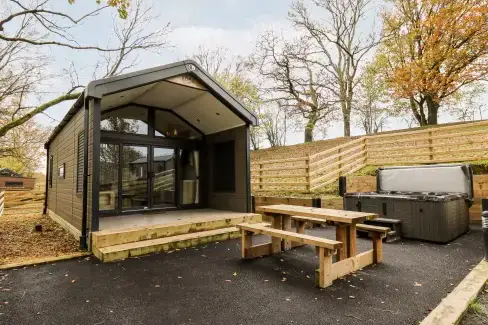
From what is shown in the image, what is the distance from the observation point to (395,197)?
5188mm

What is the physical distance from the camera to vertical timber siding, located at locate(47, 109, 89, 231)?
5.57 metres

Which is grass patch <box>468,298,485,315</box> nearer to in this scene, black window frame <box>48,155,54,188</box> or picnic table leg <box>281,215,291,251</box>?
picnic table leg <box>281,215,291,251</box>

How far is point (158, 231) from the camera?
15.8ft

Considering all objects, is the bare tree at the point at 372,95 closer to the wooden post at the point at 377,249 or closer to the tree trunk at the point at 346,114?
the tree trunk at the point at 346,114

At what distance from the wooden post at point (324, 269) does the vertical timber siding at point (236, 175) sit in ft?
12.8

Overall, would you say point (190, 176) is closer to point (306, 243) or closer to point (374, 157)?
point (306, 243)

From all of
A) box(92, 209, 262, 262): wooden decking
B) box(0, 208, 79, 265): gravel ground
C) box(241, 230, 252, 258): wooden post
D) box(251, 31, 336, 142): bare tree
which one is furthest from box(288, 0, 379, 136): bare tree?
box(0, 208, 79, 265): gravel ground

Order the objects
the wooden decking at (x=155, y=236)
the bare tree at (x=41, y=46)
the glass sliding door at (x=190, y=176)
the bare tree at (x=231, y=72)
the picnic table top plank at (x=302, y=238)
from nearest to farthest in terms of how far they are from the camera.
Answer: the picnic table top plank at (x=302, y=238)
the wooden decking at (x=155, y=236)
the glass sliding door at (x=190, y=176)
the bare tree at (x=41, y=46)
the bare tree at (x=231, y=72)

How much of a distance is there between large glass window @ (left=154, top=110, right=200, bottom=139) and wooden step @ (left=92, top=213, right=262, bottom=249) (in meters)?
2.98

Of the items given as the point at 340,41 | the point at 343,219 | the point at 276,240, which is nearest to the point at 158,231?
the point at 276,240

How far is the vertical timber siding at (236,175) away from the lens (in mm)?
6770

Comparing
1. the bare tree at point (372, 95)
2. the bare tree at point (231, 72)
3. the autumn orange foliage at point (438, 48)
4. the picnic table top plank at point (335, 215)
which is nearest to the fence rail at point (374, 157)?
the picnic table top plank at point (335, 215)

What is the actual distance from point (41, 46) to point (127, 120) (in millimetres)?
7837

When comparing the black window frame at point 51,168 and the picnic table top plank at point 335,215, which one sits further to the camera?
the black window frame at point 51,168
